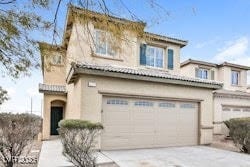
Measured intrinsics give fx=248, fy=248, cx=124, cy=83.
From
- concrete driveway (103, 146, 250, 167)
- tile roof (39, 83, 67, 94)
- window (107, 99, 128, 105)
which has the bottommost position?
concrete driveway (103, 146, 250, 167)

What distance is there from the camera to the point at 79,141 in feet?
28.5

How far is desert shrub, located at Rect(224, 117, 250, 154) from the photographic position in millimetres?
13734

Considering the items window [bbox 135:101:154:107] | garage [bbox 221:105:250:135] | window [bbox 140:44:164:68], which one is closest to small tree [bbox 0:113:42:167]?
window [bbox 135:101:154:107]

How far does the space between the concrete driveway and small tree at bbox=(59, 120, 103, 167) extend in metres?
1.81

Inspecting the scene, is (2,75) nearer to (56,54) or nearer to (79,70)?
(56,54)

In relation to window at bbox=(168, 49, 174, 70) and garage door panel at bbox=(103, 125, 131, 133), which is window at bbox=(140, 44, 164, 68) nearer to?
window at bbox=(168, 49, 174, 70)

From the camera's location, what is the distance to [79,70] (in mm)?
12352

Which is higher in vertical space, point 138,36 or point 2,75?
point 138,36

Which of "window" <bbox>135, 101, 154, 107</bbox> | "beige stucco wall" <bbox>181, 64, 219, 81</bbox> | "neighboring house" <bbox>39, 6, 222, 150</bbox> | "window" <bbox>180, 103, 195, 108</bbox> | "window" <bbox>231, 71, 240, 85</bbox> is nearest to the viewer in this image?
"neighboring house" <bbox>39, 6, 222, 150</bbox>

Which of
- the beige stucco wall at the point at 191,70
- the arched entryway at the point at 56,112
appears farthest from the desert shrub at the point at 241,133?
the arched entryway at the point at 56,112

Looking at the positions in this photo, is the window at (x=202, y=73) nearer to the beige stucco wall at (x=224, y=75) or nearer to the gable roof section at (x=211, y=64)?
the beige stucco wall at (x=224, y=75)

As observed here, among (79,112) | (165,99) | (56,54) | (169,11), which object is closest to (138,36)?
(169,11)

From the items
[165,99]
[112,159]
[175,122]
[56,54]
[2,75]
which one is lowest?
[112,159]

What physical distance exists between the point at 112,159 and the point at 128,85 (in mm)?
4509
